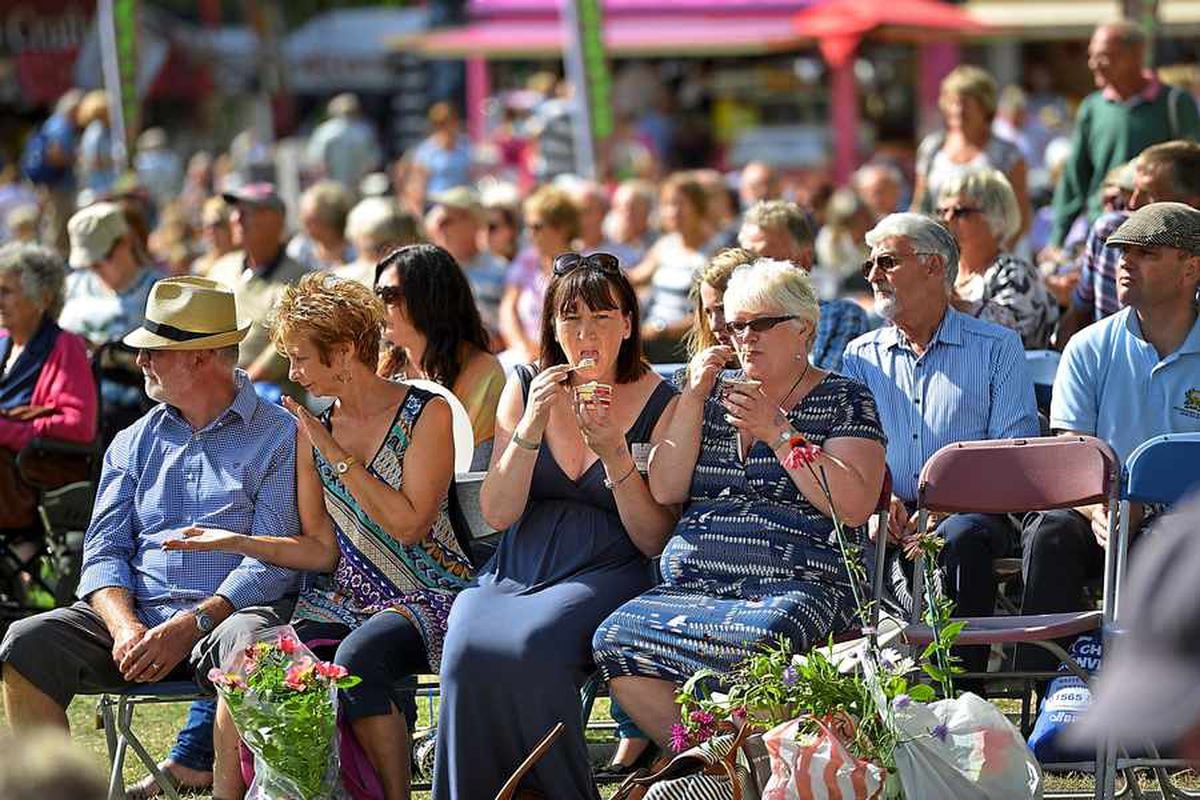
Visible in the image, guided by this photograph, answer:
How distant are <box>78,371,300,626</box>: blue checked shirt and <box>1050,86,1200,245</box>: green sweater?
446 centimetres

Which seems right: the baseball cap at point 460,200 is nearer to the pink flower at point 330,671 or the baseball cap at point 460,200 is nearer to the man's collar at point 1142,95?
the man's collar at point 1142,95

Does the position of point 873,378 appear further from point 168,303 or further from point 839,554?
point 168,303

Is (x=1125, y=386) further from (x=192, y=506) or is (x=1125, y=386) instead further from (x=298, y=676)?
(x=192, y=506)

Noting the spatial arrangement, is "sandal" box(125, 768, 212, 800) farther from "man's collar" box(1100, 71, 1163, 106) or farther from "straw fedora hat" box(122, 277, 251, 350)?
"man's collar" box(1100, 71, 1163, 106)

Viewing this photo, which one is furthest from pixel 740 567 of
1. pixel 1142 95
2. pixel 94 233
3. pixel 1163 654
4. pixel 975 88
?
pixel 975 88

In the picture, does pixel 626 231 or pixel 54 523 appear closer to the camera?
pixel 54 523

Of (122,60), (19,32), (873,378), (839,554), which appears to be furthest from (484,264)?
A: (19,32)

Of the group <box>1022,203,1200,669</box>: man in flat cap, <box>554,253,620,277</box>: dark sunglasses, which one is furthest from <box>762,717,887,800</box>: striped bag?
<box>554,253,620,277</box>: dark sunglasses

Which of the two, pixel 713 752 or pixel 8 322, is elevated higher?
pixel 8 322

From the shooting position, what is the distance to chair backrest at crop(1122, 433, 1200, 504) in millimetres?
4586

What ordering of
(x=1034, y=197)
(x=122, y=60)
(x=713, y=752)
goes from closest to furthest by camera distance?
(x=713, y=752) → (x=1034, y=197) → (x=122, y=60)

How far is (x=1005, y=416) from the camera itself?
17.8ft

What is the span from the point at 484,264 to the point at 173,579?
5.04 m

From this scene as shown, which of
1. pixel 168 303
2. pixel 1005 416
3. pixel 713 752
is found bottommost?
pixel 713 752
